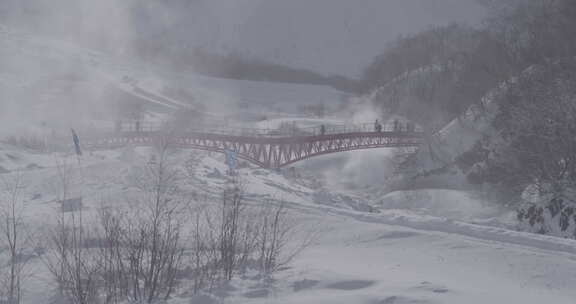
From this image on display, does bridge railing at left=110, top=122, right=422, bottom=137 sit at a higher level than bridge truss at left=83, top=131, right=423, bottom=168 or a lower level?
higher

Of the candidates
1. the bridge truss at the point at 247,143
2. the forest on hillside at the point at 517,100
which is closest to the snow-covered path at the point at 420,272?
the forest on hillside at the point at 517,100

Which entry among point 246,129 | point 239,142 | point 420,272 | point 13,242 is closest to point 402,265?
point 420,272

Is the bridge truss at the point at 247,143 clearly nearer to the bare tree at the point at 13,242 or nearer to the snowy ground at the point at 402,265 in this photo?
the bare tree at the point at 13,242

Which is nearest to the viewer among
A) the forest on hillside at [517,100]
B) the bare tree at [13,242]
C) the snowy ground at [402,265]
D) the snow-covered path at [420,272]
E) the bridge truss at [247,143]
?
the snow-covered path at [420,272]

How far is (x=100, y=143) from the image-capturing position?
38.0m

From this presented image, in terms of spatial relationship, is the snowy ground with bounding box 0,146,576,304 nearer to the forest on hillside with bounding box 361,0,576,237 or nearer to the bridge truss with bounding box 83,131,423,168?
the forest on hillside with bounding box 361,0,576,237

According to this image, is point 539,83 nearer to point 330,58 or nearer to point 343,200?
point 343,200

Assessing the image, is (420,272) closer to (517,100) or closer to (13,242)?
(13,242)

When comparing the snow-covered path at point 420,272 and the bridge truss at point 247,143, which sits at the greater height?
the bridge truss at point 247,143

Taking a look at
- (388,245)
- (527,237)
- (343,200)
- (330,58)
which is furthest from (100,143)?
(330,58)

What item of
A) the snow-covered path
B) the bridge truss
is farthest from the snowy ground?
the bridge truss

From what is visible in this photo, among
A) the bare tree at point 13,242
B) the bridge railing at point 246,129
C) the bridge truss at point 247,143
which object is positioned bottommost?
the bare tree at point 13,242

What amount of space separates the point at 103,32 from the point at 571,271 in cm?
11436

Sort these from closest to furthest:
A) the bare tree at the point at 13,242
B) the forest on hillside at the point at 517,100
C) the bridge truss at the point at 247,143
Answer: the bare tree at the point at 13,242 < the forest on hillside at the point at 517,100 < the bridge truss at the point at 247,143
